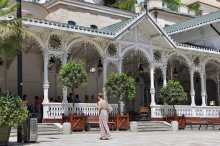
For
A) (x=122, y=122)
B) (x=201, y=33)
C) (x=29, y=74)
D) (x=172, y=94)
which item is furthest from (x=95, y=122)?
(x=201, y=33)

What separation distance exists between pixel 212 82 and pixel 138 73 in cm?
742

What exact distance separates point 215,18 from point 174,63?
477 cm

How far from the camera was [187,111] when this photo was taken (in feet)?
103

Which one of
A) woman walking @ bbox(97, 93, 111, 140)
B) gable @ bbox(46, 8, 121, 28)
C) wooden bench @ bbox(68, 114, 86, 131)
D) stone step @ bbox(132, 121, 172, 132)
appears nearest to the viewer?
woman walking @ bbox(97, 93, 111, 140)

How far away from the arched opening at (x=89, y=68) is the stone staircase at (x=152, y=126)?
4.88m

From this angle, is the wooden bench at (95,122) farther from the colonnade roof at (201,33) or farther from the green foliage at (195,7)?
the green foliage at (195,7)

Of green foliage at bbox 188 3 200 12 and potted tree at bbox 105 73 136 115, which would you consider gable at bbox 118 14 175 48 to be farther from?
green foliage at bbox 188 3 200 12

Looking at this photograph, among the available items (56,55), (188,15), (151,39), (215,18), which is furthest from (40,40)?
(188,15)

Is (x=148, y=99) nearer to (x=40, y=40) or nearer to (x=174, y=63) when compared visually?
(x=174, y=63)

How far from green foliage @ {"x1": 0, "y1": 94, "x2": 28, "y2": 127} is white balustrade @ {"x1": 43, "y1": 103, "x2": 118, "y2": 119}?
8.37 metres

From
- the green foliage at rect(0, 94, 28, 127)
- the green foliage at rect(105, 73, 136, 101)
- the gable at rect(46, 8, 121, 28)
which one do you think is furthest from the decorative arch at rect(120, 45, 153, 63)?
the green foliage at rect(0, 94, 28, 127)

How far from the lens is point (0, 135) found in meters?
16.3

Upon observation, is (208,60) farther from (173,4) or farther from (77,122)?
(173,4)

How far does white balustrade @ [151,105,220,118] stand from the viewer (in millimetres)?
29672
